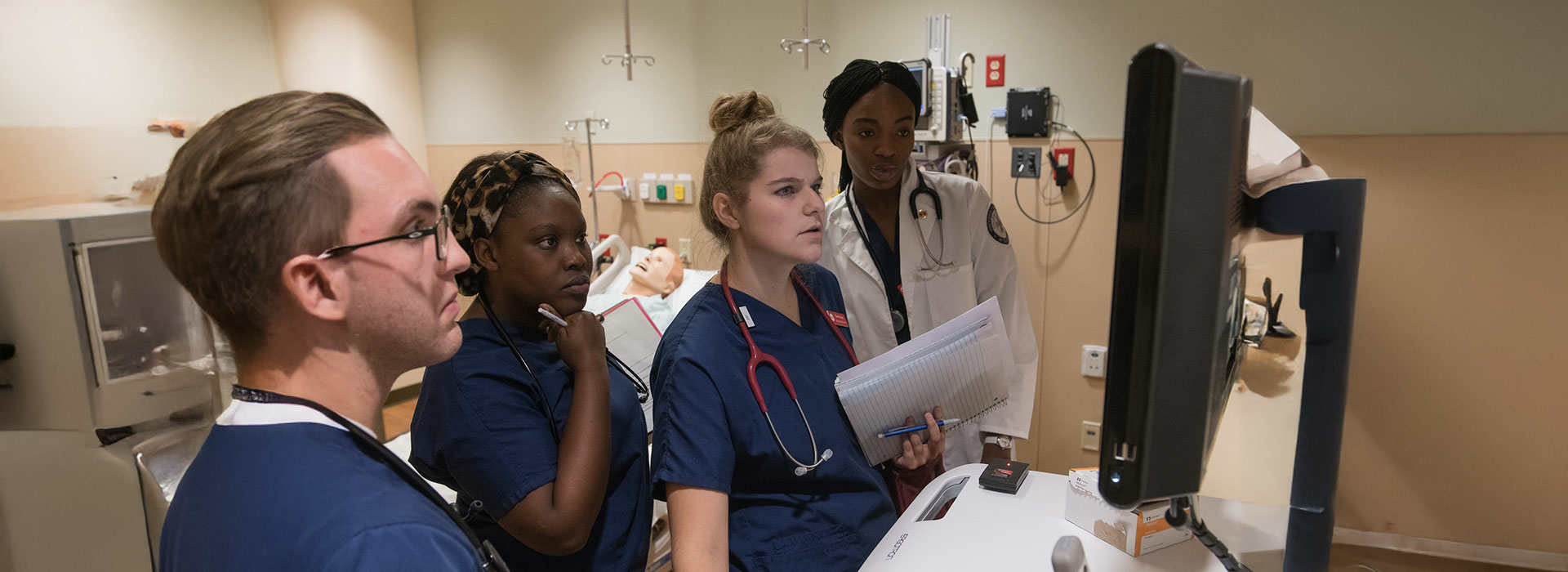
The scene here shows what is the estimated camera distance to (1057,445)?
10.5 feet

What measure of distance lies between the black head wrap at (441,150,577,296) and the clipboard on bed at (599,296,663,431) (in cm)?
88

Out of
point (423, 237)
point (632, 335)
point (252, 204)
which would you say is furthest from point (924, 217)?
point (252, 204)

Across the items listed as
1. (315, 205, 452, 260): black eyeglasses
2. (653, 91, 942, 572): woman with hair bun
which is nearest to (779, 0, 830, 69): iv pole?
(653, 91, 942, 572): woman with hair bun

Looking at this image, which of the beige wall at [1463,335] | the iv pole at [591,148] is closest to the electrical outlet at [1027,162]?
the beige wall at [1463,335]

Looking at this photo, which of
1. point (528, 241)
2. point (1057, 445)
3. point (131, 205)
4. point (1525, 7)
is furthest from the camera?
point (1057, 445)

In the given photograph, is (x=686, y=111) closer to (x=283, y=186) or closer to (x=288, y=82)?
(x=288, y=82)

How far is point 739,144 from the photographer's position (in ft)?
4.31

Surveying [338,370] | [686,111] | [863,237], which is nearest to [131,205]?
[338,370]

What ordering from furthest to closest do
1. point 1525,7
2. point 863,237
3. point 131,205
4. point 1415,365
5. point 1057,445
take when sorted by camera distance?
point 1057,445 → point 1415,365 → point 1525,7 → point 863,237 → point 131,205

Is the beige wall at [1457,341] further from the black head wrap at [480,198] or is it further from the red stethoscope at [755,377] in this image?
the black head wrap at [480,198]

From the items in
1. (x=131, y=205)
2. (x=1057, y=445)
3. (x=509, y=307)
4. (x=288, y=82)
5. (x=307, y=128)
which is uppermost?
(x=288, y=82)

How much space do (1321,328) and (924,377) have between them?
1.99 ft

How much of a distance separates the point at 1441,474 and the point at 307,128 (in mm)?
3370

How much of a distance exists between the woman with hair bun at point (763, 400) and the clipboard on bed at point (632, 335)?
32.3 inches
